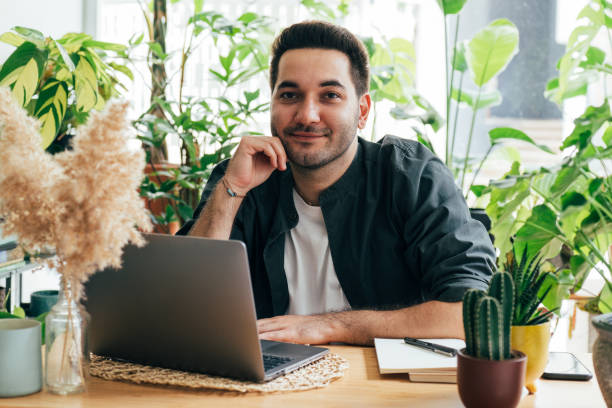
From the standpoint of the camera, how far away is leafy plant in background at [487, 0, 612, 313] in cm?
124

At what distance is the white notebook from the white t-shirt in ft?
1.64

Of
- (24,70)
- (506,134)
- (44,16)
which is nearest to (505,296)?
(506,134)

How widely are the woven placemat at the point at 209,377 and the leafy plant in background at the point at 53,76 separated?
95 centimetres

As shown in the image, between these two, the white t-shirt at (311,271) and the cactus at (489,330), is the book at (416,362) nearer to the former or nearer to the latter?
the cactus at (489,330)

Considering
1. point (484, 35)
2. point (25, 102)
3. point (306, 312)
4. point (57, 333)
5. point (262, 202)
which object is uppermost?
point (484, 35)

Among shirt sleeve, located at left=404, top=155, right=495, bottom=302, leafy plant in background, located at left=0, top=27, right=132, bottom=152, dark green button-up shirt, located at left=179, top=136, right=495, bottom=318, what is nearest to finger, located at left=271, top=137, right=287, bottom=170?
dark green button-up shirt, located at left=179, top=136, right=495, bottom=318

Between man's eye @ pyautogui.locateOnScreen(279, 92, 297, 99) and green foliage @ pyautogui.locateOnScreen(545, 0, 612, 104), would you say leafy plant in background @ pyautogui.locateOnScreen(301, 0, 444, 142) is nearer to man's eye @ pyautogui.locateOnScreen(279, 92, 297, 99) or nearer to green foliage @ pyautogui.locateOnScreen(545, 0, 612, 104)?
green foliage @ pyautogui.locateOnScreen(545, 0, 612, 104)

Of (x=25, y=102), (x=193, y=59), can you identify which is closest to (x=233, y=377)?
(x=25, y=102)

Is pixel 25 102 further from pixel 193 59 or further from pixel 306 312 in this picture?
pixel 193 59

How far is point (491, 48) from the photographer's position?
100 inches

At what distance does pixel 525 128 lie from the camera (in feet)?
11.9

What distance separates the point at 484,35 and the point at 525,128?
124 cm

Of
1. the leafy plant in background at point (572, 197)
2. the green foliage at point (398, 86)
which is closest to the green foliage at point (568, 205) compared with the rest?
the leafy plant in background at point (572, 197)

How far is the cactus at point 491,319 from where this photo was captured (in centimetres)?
96
